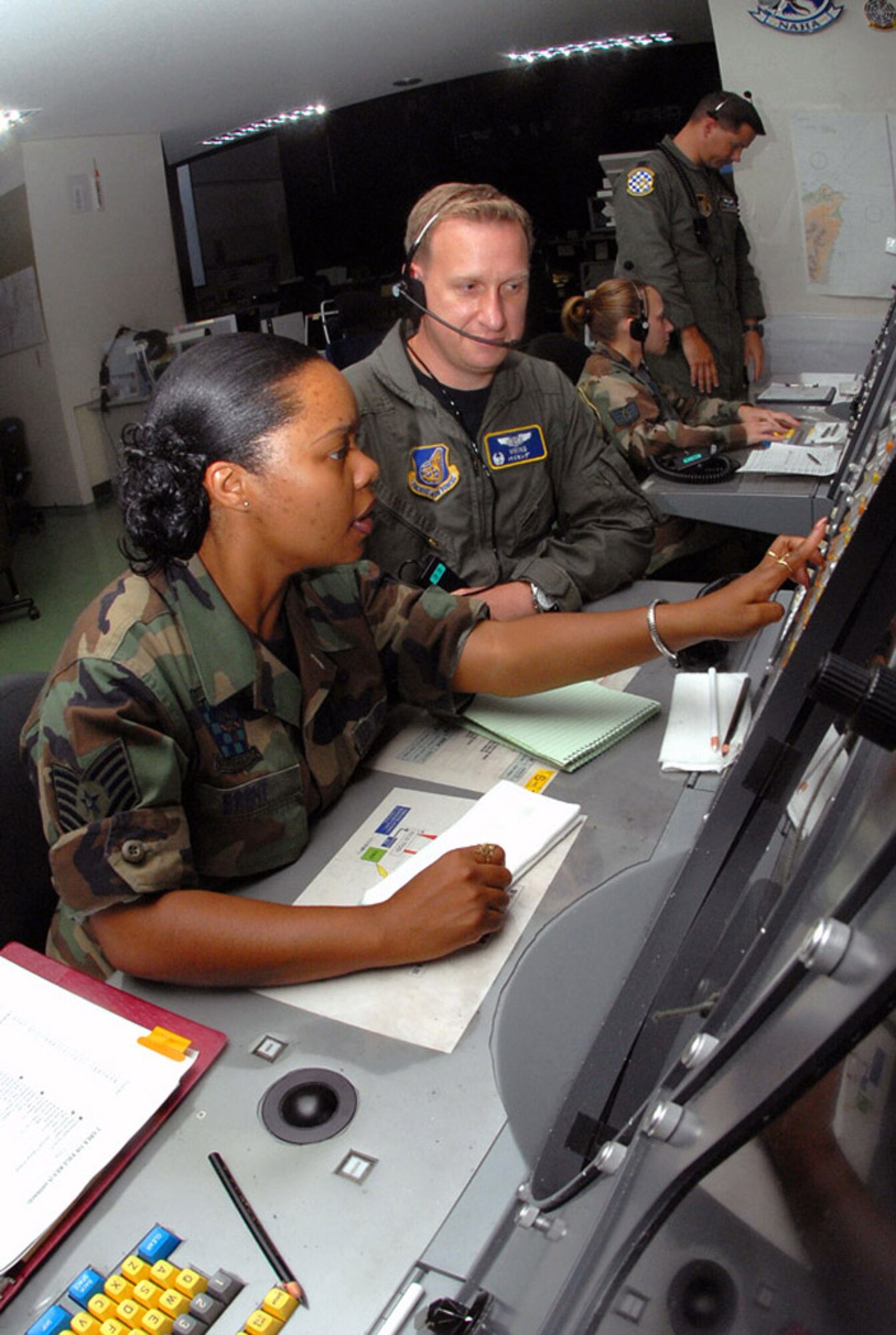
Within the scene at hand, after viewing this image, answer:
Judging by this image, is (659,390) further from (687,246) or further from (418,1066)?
(418,1066)

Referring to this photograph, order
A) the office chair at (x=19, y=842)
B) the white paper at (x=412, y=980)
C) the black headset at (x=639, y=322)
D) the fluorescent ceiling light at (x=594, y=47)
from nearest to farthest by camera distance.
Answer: the white paper at (x=412, y=980), the office chair at (x=19, y=842), the black headset at (x=639, y=322), the fluorescent ceiling light at (x=594, y=47)

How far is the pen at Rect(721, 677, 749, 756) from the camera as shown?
1.26m

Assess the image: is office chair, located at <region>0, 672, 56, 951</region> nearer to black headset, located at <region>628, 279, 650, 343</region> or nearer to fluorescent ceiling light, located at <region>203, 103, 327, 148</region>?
black headset, located at <region>628, 279, 650, 343</region>

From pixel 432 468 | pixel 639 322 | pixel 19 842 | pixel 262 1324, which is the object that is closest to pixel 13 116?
pixel 639 322

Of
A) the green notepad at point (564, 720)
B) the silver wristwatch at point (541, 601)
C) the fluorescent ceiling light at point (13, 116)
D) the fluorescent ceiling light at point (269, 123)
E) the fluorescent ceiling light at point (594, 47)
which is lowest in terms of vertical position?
the green notepad at point (564, 720)

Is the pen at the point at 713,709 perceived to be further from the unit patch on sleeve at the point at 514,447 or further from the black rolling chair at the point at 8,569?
the black rolling chair at the point at 8,569

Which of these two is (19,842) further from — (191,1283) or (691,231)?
(691,231)

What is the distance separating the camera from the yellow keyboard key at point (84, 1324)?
70 centimetres

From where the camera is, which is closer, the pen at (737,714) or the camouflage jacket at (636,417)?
the pen at (737,714)

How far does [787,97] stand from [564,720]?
3.28 metres

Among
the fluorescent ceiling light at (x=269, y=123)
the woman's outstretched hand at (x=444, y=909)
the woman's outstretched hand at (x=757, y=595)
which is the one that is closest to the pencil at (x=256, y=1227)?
the woman's outstretched hand at (x=444, y=909)

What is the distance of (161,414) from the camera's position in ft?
3.59

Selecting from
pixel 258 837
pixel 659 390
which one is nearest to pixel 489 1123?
pixel 258 837

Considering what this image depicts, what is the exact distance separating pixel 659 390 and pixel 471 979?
7.10ft
